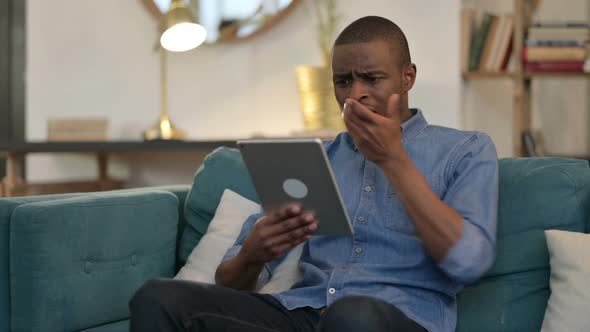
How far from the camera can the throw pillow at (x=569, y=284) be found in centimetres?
159

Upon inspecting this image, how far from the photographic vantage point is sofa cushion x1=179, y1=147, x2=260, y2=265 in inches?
85.9

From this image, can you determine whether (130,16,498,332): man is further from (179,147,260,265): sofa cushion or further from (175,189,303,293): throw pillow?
(179,147,260,265): sofa cushion

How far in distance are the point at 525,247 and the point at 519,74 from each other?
1963 mm

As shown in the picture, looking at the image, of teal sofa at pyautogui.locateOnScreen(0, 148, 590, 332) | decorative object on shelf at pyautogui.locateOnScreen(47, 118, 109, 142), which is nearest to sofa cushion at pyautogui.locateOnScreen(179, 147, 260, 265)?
teal sofa at pyautogui.locateOnScreen(0, 148, 590, 332)

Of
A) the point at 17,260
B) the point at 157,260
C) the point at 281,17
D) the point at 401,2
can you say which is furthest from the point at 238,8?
the point at 17,260

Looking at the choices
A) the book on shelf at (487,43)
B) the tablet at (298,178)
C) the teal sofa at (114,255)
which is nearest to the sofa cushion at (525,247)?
the teal sofa at (114,255)

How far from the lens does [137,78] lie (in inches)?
154

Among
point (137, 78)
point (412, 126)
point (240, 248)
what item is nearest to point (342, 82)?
point (412, 126)

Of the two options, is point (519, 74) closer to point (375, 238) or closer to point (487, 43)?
point (487, 43)

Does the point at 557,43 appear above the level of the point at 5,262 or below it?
above

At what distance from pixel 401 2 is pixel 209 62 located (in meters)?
0.92

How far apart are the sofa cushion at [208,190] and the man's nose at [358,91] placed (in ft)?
2.02

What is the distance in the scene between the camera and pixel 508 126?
4316 millimetres

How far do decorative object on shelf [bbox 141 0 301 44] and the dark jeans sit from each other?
234 centimetres
